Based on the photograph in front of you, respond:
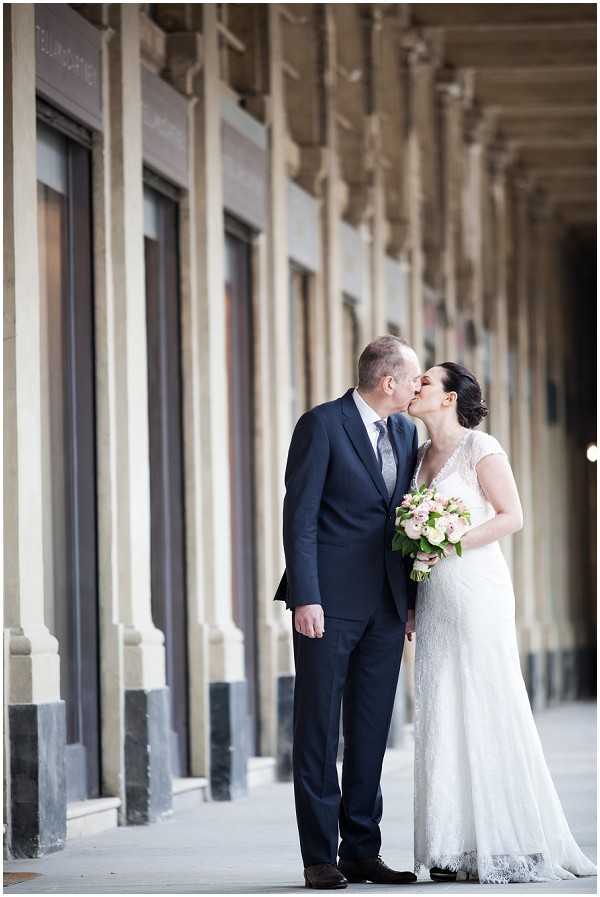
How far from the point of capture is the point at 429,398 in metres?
7.75

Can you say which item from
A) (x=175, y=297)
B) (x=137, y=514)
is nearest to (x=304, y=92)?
(x=175, y=297)

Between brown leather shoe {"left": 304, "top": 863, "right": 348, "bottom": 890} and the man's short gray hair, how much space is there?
69.2 inches

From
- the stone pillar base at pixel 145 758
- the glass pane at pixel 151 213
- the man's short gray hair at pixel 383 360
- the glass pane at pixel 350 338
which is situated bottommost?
the stone pillar base at pixel 145 758

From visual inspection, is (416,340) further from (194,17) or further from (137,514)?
(137,514)

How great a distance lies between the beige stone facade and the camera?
9.52 meters

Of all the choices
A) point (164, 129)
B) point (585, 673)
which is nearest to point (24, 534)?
point (164, 129)

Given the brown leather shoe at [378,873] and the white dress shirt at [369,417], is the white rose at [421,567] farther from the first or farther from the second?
the brown leather shoe at [378,873]

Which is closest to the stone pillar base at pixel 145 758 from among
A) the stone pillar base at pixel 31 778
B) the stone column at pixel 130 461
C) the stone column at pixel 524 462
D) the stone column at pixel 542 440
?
the stone column at pixel 130 461

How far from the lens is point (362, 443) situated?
7.57 meters

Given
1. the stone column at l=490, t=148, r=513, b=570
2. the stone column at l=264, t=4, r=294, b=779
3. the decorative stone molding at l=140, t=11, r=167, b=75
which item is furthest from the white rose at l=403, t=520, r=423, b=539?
the stone column at l=490, t=148, r=513, b=570

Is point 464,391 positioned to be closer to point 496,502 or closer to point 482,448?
point 482,448

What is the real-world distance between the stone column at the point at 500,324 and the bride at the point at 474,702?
62.2 feet

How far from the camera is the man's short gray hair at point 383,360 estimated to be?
759 centimetres

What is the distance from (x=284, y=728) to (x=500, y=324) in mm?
14010
